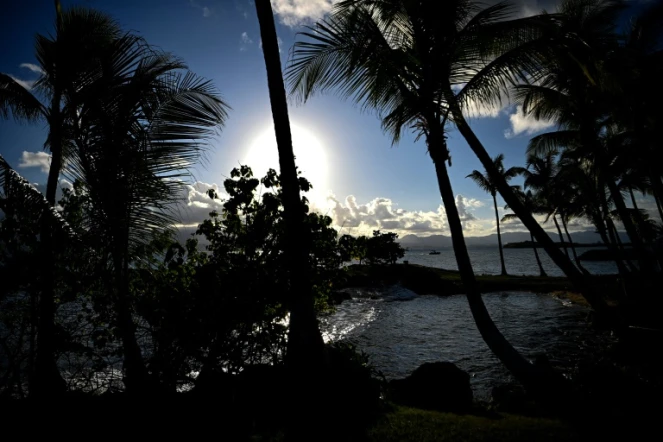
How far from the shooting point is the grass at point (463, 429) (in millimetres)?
4293

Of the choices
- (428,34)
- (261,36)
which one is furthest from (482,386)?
(261,36)

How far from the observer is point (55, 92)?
18.8ft

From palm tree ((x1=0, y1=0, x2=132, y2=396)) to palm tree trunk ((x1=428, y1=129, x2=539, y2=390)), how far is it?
241 inches

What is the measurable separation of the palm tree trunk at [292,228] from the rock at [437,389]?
3661 mm

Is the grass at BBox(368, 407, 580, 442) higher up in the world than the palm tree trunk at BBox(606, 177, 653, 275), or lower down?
lower down

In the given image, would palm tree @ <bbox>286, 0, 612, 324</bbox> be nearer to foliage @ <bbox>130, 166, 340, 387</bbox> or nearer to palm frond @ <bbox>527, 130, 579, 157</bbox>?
foliage @ <bbox>130, 166, 340, 387</bbox>

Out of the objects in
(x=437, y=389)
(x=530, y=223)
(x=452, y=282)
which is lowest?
(x=452, y=282)

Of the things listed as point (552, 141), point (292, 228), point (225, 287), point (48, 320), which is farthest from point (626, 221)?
point (48, 320)

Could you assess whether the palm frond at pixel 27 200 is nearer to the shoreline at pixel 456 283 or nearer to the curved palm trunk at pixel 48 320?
the curved palm trunk at pixel 48 320

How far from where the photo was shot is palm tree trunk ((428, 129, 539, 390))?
216 inches

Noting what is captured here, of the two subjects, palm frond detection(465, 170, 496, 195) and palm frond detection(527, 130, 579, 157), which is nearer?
palm frond detection(527, 130, 579, 157)

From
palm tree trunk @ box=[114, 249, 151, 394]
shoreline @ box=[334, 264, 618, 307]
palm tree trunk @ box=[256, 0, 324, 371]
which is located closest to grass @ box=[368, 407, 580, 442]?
palm tree trunk @ box=[256, 0, 324, 371]

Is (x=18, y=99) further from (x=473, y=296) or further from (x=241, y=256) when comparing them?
(x=473, y=296)

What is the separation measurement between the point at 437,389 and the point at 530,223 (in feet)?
13.6
